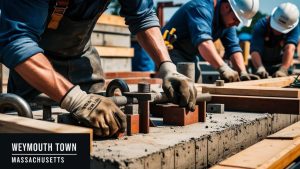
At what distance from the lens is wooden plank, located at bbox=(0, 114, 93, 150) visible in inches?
79.0

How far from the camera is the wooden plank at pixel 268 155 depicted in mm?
2396

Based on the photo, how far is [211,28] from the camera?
6.13 metres

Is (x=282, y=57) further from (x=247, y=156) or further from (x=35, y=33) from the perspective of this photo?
(x=35, y=33)

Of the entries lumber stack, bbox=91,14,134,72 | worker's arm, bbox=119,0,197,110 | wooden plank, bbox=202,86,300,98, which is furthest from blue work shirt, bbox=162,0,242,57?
worker's arm, bbox=119,0,197,110

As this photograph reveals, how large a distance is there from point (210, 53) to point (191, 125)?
9.22 ft

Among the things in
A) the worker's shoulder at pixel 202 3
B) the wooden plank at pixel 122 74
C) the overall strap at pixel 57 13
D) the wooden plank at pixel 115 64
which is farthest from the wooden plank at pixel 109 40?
the overall strap at pixel 57 13

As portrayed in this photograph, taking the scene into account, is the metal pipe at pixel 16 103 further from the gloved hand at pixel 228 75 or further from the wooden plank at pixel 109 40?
the wooden plank at pixel 109 40

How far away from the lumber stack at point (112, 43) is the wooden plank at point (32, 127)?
561 centimetres

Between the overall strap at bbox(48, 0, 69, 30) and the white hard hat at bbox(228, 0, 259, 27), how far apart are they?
350 cm

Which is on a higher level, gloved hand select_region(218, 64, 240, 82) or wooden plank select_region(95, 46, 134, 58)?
wooden plank select_region(95, 46, 134, 58)

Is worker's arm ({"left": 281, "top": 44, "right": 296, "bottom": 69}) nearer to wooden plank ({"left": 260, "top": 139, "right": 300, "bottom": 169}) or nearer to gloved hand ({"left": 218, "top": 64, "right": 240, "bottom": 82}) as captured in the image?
gloved hand ({"left": 218, "top": 64, "right": 240, "bottom": 82})

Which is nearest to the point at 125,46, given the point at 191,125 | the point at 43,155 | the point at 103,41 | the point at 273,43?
the point at 103,41

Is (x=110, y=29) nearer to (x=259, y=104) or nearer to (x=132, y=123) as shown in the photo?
(x=259, y=104)

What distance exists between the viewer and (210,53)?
5711 mm
